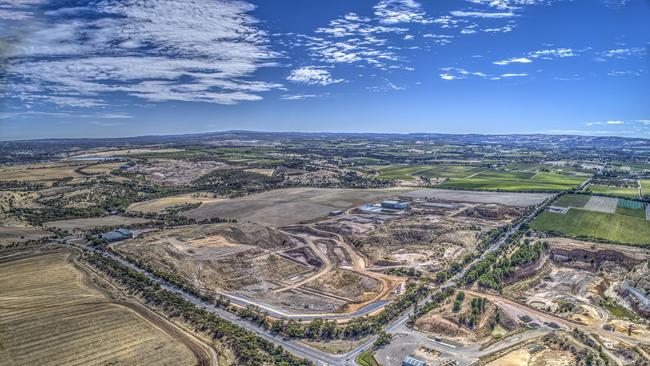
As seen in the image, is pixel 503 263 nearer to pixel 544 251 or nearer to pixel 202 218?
pixel 544 251

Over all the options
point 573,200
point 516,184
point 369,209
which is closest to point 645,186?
point 516,184

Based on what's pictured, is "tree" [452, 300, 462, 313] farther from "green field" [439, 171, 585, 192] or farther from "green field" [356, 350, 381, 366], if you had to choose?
"green field" [439, 171, 585, 192]

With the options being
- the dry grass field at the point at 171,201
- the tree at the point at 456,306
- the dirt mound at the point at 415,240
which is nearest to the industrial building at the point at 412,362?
the tree at the point at 456,306

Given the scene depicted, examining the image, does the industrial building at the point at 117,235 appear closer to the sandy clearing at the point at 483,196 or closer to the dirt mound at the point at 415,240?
the dirt mound at the point at 415,240

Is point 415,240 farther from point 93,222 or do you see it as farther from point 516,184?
point 516,184

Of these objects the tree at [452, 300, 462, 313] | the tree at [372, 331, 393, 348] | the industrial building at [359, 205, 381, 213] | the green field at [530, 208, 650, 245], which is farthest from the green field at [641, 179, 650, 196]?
the tree at [372, 331, 393, 348]
